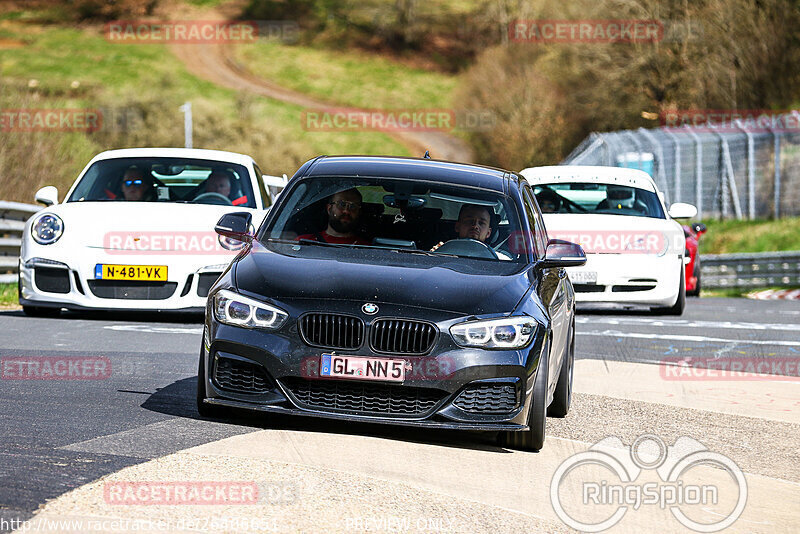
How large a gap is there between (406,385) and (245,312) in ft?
2.76

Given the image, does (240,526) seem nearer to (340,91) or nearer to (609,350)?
(609,350)

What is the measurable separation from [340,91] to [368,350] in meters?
96.1

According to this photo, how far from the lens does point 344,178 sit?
7.75 metres

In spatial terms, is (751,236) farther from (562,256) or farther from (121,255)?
(562,256)

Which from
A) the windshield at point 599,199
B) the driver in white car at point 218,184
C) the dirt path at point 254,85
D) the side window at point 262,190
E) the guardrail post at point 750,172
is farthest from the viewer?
the dirt path at point 254,85

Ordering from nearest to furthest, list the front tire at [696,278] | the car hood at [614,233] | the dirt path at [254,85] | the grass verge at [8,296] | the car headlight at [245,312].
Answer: the car headlight at [245,312] → the car hood at [614,233] → the grass verge at [8,296] → the front tire at [696,278] → the dirt path at [254,85]

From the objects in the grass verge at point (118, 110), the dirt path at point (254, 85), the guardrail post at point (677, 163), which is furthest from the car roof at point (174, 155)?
the dirt path at point (254, 85)

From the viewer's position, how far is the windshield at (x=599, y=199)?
611 inches

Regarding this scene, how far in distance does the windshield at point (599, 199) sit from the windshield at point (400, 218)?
7.85 meters

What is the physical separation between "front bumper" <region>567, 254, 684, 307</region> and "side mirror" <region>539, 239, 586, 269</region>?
23.1ft

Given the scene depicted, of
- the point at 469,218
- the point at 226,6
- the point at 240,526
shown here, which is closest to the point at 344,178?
the point at 469,218

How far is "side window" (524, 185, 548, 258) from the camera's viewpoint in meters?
7.67

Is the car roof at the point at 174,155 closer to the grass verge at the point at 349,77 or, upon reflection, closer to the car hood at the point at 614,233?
the car hood at the point at 614,233

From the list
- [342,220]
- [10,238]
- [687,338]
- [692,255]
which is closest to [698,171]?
[692,255]
